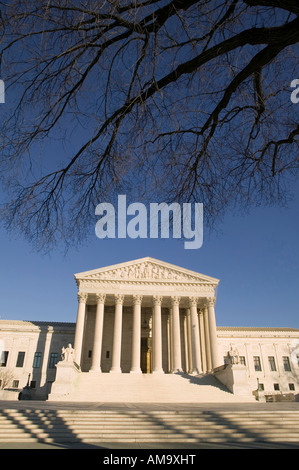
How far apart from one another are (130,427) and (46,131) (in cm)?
894

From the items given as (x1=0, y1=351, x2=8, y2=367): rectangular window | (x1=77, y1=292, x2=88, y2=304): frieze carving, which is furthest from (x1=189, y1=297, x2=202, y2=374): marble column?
(x1=0, y1=351, x2=8, y2=367): rectangular window

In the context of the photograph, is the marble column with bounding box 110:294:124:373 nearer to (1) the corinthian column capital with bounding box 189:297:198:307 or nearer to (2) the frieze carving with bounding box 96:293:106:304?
(2) the frieze carving with bounding box 96:293:106:304

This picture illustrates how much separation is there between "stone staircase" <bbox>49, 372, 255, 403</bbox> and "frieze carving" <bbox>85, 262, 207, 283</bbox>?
1310 centimetres

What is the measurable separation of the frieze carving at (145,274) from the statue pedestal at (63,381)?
15.3 meters

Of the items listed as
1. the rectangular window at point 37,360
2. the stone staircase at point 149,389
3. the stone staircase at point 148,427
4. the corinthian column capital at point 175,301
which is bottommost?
the stone staircase at point 148,427

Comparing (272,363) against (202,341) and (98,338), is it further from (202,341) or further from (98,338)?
(98,338)

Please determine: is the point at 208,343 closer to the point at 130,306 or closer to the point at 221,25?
the point at 130,306

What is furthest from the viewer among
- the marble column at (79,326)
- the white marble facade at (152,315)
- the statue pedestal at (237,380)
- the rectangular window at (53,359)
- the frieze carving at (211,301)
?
the rectangular window at (53,359)

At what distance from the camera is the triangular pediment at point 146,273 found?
4575 centimetres

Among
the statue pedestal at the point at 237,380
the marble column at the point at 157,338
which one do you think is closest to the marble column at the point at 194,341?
the marble column at the point at 157,338

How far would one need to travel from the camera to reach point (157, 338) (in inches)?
1670

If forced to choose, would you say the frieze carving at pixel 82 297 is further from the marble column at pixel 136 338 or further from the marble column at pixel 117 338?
the marble column at pixel 136 338

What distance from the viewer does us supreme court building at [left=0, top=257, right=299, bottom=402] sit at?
3253 centimetres

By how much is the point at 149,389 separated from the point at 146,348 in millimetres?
18390
